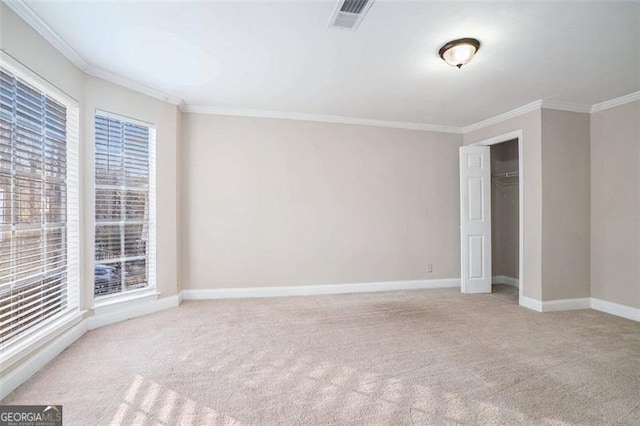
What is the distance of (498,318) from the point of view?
348 centimetres

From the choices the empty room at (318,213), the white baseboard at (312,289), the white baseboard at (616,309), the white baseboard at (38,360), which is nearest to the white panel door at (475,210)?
the empty room at (318,213)

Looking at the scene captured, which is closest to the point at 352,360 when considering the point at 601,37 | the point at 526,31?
the point at 526,31

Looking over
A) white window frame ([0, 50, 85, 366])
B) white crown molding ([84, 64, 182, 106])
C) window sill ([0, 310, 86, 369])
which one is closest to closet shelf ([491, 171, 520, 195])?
white crown molding ([84, 64, 182, 106])

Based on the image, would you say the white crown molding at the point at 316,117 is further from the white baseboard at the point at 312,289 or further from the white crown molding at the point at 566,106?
the white baseboard at the point at 312,289

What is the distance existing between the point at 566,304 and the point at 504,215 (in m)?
1.71

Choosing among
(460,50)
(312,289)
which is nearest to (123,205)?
(312,289)

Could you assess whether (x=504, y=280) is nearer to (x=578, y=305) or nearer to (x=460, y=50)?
(x=578, y=305)

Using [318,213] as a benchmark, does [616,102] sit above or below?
above

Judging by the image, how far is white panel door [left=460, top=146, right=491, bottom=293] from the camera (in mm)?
4578

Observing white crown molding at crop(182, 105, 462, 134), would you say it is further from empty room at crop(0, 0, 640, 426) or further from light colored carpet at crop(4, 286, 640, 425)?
light colored carpet at crop(4, 286, 640, 425)

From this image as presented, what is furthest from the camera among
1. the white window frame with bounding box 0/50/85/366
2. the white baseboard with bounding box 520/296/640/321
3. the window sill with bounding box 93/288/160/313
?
the white baseboard with bounding box 520/296/640/321

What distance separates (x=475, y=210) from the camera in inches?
181

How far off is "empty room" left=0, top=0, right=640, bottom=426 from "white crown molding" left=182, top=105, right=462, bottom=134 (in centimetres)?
3

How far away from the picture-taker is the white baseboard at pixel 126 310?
3116 mm
